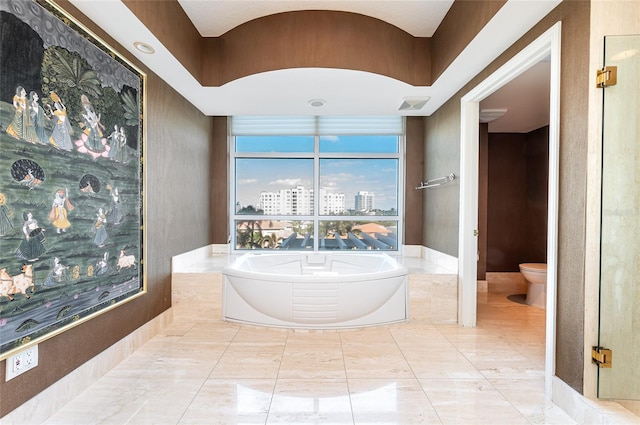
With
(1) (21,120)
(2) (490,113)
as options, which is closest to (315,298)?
(1) (21,120)

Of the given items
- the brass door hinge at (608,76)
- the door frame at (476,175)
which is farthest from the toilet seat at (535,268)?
the brass door hinge at (608,76)

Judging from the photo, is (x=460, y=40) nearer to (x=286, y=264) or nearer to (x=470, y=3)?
(x=470, y=3)

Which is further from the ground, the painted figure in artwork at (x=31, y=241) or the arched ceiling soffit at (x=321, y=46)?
the arched ceiling soffit at (x=321, y=46)

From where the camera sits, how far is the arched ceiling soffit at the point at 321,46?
97.7 inches

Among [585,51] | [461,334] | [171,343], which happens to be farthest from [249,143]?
[585,51]

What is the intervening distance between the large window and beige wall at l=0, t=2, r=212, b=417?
1.63ft

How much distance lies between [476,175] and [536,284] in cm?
165

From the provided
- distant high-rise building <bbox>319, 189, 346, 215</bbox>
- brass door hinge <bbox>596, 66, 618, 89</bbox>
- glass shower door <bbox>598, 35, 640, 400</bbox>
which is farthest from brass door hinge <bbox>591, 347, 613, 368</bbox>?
distant high-rise building <bbox>319, 189, 346, 215</bbox>

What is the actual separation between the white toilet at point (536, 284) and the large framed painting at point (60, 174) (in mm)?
3717

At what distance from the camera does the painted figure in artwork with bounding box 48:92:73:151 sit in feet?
5.23

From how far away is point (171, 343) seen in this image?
2477mm

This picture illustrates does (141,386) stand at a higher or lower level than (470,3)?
lower

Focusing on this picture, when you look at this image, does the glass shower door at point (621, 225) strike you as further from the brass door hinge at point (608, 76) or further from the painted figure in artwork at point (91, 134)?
the painted figure in artwork at point (91, 134)

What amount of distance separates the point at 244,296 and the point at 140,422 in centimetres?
133
